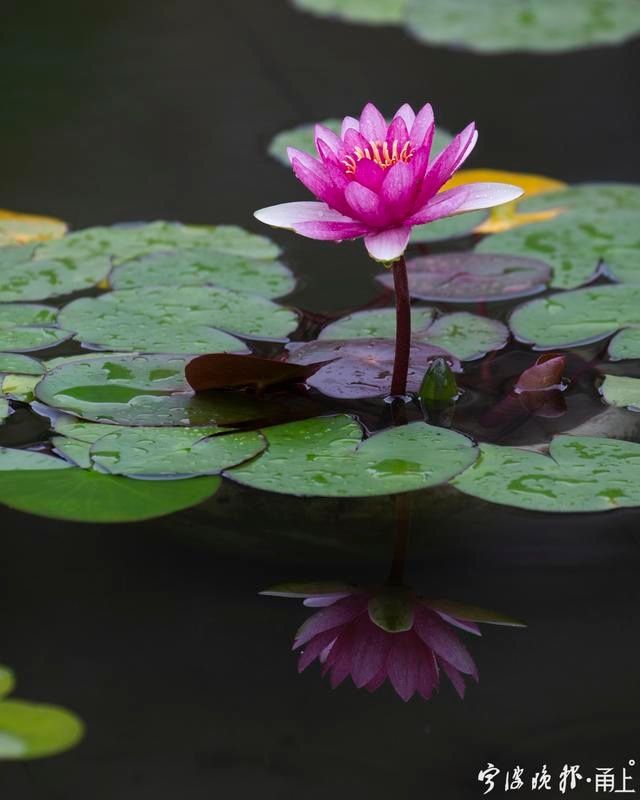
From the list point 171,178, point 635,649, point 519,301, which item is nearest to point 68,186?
point 171,178

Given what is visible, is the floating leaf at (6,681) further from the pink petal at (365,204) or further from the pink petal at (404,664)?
the pink petal at (365,204)

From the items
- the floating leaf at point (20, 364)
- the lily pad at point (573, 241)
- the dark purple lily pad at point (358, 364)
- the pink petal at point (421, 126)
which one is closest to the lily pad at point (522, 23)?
the lily pad at point (573, 241)

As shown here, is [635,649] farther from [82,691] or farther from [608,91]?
[608,91]

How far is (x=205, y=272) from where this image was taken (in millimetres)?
1922

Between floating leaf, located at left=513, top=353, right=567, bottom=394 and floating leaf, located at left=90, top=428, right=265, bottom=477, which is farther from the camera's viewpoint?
floating leaf, located at left=513, top=353, right=567, bottom=394

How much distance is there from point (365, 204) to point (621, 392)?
19.9 inches

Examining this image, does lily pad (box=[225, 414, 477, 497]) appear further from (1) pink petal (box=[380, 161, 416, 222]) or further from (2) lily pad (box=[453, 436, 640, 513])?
(1) pink petal (box=[380, 161, 416, 222])

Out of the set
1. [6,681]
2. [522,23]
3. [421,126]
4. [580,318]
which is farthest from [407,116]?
[522,23]

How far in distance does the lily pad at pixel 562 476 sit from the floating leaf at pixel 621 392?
0.44 feet

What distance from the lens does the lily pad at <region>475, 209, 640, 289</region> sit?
196 centimetres

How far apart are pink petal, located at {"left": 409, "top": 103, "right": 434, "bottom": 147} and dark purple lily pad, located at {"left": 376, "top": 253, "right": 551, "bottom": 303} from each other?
0.49m

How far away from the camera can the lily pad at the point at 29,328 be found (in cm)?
170

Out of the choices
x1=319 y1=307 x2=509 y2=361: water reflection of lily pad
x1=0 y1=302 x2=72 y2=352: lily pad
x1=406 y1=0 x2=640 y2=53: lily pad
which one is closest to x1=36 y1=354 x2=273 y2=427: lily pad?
x1=0 y1=302 x2=72 y2=352: lily pad

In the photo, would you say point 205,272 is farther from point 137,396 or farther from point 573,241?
point 573,241
